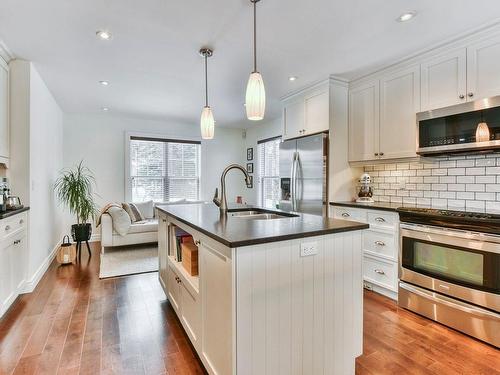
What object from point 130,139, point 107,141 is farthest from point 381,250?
point 107,141

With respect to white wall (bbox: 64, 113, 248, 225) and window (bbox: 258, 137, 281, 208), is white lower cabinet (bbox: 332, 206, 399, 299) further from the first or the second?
white wall (bbox: 64, 113, 248, 225)

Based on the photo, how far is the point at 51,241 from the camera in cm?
409

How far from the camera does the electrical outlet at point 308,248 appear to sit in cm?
146

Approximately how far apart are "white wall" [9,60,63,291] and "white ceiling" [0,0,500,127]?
0.25 metres

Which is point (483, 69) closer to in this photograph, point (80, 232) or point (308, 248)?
point (308, 248)

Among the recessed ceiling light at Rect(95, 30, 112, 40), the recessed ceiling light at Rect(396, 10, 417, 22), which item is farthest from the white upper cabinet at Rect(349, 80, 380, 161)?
the recessed ceiling light at Rect(95, 30, 112, 40)

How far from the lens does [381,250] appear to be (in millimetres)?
2854

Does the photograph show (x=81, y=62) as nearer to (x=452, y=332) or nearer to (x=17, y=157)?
(x=17, y=157)

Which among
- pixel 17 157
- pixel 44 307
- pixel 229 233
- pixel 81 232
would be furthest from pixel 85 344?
pixel 81 232

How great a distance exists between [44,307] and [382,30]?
13.0 ft

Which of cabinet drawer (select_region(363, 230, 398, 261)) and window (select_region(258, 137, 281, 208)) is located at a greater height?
window (select_region(258, 137, 281, 208))

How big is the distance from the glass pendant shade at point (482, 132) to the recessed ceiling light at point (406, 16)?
1065 millimetres

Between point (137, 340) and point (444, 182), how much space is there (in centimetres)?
323

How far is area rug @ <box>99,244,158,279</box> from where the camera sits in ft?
11.8
